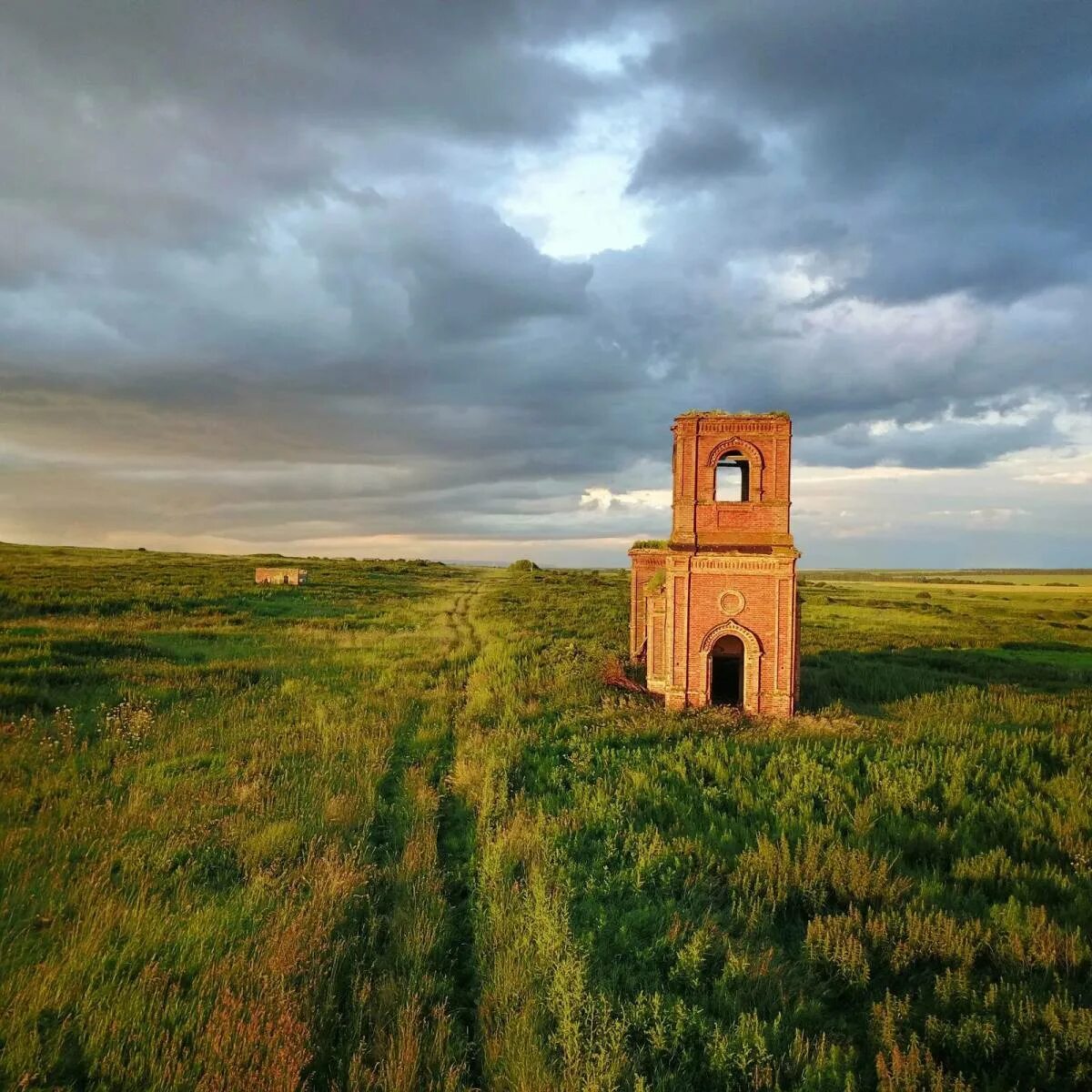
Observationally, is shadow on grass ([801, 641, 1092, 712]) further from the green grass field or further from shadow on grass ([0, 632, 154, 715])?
shadow on grass ([0, 632, 154, 715])

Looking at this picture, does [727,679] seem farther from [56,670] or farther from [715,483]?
[56,670]

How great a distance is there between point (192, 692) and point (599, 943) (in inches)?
487

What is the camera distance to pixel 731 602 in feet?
51.2

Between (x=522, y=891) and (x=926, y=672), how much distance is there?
22044 millimetres

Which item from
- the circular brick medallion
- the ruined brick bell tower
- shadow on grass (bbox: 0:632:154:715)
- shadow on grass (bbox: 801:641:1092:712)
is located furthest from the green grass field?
shadow on grass (bbox: 801:641:1092:712)

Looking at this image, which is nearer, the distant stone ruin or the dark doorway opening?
the dark doorway opening

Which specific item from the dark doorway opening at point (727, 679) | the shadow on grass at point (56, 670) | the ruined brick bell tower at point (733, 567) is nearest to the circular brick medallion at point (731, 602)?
the ruined brick bell tower at point (733, 567)

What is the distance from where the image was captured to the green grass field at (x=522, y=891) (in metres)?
4.83

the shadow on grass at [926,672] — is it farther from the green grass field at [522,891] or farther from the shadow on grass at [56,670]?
the shadow on grass at [56,670]

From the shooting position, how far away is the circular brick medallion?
1553cm

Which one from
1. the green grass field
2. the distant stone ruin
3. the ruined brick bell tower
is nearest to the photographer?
the green grass field

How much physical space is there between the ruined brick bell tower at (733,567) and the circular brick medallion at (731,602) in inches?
0.9

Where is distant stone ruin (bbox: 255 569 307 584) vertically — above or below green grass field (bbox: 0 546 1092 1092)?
above

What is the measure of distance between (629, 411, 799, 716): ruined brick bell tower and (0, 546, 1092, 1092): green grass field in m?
1.38
